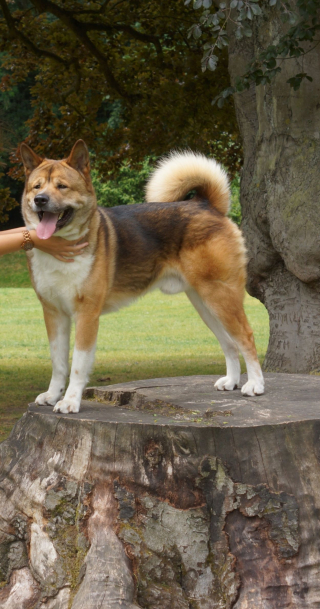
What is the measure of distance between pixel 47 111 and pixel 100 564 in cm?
824

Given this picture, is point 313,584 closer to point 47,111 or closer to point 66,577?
point 66,577

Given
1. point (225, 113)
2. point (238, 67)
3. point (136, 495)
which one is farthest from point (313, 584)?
point (225, 113)

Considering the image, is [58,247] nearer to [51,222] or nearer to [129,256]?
[51,222]

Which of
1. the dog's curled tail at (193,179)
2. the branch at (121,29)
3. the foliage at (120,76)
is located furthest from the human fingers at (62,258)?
the branch at (121,29)

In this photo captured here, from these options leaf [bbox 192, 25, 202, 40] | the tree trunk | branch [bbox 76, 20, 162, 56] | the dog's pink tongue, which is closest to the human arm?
the dog's pink tongue

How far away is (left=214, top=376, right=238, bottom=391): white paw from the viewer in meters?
4.33

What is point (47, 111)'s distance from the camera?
10.1 m

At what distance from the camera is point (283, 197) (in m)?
6.33

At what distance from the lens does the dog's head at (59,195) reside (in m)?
3.67

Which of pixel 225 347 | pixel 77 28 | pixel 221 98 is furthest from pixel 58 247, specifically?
pixel 77 28

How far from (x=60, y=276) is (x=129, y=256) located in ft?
1.72

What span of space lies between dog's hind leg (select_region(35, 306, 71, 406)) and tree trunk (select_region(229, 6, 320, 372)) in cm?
291

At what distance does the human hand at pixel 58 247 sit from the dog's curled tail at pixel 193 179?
3.07 feet

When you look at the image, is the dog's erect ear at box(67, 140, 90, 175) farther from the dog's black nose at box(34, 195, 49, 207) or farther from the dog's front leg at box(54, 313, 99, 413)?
the dog's front leg at box(54, 313, 99, 413)
